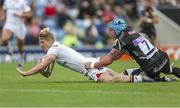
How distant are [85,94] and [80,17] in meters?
20.1

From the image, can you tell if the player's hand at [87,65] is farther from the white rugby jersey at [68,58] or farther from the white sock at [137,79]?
the white sock at [137,79]

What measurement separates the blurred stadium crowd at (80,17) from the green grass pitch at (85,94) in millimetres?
15095

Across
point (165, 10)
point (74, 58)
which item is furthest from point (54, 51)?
point (165, 10)

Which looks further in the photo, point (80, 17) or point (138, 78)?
point (80, 17)

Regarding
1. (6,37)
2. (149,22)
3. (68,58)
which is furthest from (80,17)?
(68,58)

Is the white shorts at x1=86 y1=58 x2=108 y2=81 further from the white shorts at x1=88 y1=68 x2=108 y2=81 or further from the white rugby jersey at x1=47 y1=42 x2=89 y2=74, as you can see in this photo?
the white rugby jersey at x1=47 y1=42 x2=89 y2=74

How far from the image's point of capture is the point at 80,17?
34.6 metres

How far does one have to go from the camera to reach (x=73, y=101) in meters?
13.5

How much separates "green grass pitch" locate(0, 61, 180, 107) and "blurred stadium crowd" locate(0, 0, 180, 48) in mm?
15095

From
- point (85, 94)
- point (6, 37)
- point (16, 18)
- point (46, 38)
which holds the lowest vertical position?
point (6, 37)

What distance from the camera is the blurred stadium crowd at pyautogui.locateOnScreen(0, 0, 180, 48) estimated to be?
3334 cm

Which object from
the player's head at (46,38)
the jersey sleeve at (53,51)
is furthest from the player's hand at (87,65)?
the player's head at (46,38)

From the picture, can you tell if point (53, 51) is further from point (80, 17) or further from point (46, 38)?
point (80, 17)

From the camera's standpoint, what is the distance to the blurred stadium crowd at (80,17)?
3334 centimetres
